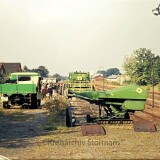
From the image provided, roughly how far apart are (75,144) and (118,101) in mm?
4407

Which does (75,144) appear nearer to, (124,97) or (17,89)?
(124,97)

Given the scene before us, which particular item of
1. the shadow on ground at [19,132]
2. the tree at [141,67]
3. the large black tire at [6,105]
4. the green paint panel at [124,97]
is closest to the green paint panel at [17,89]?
the large black tire at [6,105]

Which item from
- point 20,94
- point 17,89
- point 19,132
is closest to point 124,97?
point 19,132

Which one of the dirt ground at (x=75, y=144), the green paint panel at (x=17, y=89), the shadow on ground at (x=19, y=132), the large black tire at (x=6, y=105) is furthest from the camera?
the large black tire at (x=6, y=105)

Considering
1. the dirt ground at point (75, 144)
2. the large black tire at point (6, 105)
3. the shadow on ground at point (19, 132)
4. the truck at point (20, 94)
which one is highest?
the truck at point (20, 94)

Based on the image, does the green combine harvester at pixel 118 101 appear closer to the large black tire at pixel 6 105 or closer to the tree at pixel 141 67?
the large black tire at pixel 6 105

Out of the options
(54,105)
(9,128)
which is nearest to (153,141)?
(9,128)

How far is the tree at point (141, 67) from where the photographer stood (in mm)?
71425

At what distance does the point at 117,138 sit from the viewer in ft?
33.9

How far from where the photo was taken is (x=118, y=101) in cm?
1336

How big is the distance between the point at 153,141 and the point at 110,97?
367cm

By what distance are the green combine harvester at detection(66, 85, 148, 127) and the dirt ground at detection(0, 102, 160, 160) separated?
551mm

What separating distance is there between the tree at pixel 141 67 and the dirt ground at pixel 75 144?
55.0 meters

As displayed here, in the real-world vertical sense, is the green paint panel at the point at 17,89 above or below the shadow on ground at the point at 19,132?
above
